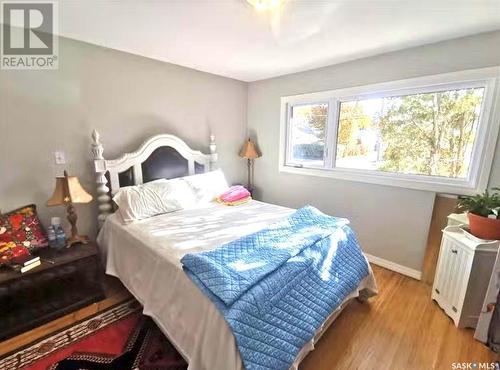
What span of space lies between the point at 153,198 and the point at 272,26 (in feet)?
5.97

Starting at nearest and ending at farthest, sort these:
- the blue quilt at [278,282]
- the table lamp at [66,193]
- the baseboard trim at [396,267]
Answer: the blue quilt at [278,282], the table lamp at [66,193], the baseboard trim at [396,267]

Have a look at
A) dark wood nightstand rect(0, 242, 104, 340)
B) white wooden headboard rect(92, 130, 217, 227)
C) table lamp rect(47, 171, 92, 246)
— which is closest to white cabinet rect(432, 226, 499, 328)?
white wooden headboard rect(92, 130, 217, 227)

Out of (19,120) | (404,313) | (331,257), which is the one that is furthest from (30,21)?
(404,313)

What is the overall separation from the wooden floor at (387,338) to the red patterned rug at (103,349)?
4.8 inches

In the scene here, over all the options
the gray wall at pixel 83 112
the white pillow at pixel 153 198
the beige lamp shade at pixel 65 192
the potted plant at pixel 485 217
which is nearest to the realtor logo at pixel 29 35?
the gray wall at pixel 83 112

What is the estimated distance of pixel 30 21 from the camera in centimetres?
178

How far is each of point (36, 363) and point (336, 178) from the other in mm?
2950

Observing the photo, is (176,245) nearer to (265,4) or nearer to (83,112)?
(83,112)

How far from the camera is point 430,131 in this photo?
227cm

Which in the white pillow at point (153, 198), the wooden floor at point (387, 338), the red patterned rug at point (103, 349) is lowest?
the red patterned rug at point (103, 349)

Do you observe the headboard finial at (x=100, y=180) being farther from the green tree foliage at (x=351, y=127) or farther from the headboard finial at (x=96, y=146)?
the green tree foliage at (x=351, y=127)

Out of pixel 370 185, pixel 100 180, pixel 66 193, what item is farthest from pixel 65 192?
pixel 370 185

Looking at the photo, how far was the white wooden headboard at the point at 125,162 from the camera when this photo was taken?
2.23 metres

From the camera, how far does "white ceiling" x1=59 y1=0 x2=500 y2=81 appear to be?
153 centimetres
